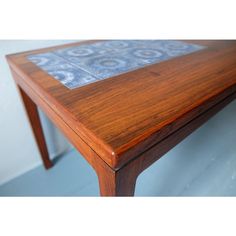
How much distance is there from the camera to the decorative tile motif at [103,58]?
1.64 feet

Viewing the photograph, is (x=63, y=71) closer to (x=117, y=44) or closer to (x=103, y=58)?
(x=103, y=58)

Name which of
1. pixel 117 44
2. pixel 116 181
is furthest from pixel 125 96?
pixel 117 44

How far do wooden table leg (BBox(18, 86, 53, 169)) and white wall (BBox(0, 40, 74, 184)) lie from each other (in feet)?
0.21

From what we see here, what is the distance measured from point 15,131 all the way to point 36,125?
0.36 feet

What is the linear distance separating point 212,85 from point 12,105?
0.73 meters

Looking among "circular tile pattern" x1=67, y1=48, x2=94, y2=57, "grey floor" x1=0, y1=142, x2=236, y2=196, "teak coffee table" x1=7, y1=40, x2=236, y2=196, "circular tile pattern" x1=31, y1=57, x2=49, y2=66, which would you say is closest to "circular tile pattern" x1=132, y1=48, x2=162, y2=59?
"teak coffee table" x1=7, y1=40, x2=236, y2=196

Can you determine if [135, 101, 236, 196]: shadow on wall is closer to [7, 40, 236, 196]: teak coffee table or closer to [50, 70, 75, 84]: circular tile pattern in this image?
[7, 40, 236, 196]: teak coffee table

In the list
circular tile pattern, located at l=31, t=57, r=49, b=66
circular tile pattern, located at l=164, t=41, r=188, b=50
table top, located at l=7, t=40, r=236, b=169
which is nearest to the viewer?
table top, located at l=7, t=40, r=236, b=169

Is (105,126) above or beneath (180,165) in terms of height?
above

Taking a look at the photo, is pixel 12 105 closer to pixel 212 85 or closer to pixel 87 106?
pixel 87 106

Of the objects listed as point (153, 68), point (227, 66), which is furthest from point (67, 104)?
point (227, 66)

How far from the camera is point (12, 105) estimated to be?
821 mm

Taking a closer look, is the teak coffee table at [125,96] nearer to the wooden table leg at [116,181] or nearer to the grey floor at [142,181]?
the wooden table leg at [116,181]

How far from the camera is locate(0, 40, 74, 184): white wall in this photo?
75 centimetres
